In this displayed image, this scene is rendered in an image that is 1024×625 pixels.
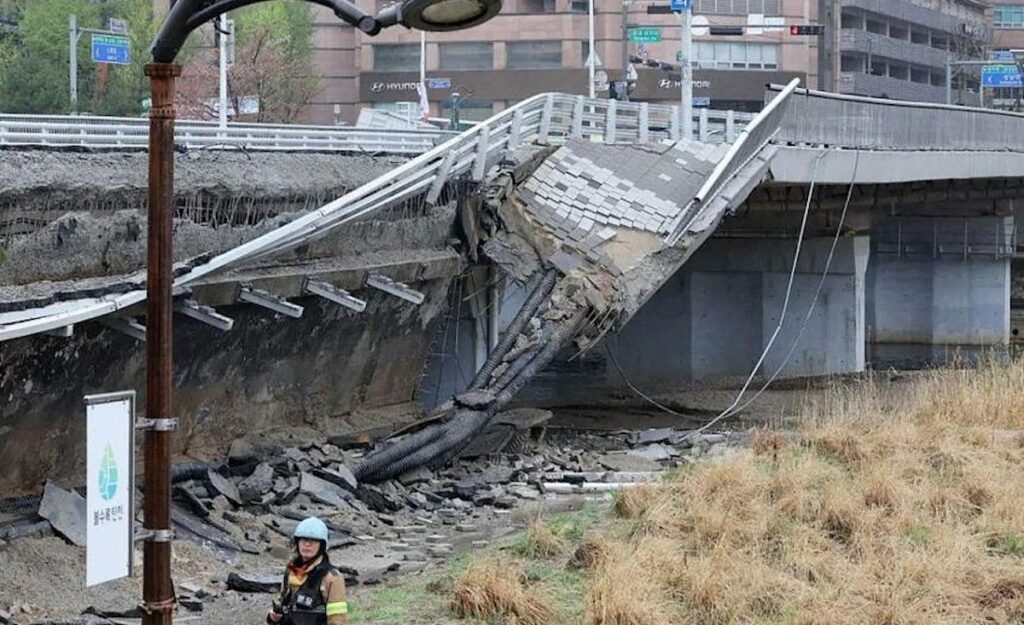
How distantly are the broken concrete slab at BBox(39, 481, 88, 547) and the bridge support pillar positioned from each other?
126 ft

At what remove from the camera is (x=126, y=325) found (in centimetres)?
1800

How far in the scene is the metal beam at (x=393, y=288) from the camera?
2394 centimetres

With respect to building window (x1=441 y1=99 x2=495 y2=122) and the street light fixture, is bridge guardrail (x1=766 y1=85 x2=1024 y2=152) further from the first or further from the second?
building window (x1=441 y1=99 x2=495 y2=122)

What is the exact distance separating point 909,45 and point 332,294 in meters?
72.1

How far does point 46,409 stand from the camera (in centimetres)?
1766

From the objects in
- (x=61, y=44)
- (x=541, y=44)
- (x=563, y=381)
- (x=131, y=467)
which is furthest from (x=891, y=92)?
(x=131, y=467)

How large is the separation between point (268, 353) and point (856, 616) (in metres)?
11.1

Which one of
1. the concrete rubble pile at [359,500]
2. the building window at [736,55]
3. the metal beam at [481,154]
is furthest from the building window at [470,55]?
the concrete rubble pile at [359,500]

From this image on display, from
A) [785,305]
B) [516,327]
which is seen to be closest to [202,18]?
[516,327]

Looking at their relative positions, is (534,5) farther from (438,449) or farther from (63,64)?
(438,449)

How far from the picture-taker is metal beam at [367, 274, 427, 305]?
23.9 m

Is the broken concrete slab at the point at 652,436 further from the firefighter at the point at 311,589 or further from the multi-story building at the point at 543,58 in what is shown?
the multi-story building at the point at 543,58

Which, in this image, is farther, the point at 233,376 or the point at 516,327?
the point at 516,327

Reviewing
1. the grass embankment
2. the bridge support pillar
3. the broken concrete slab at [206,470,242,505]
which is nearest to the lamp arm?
the grass embankment
